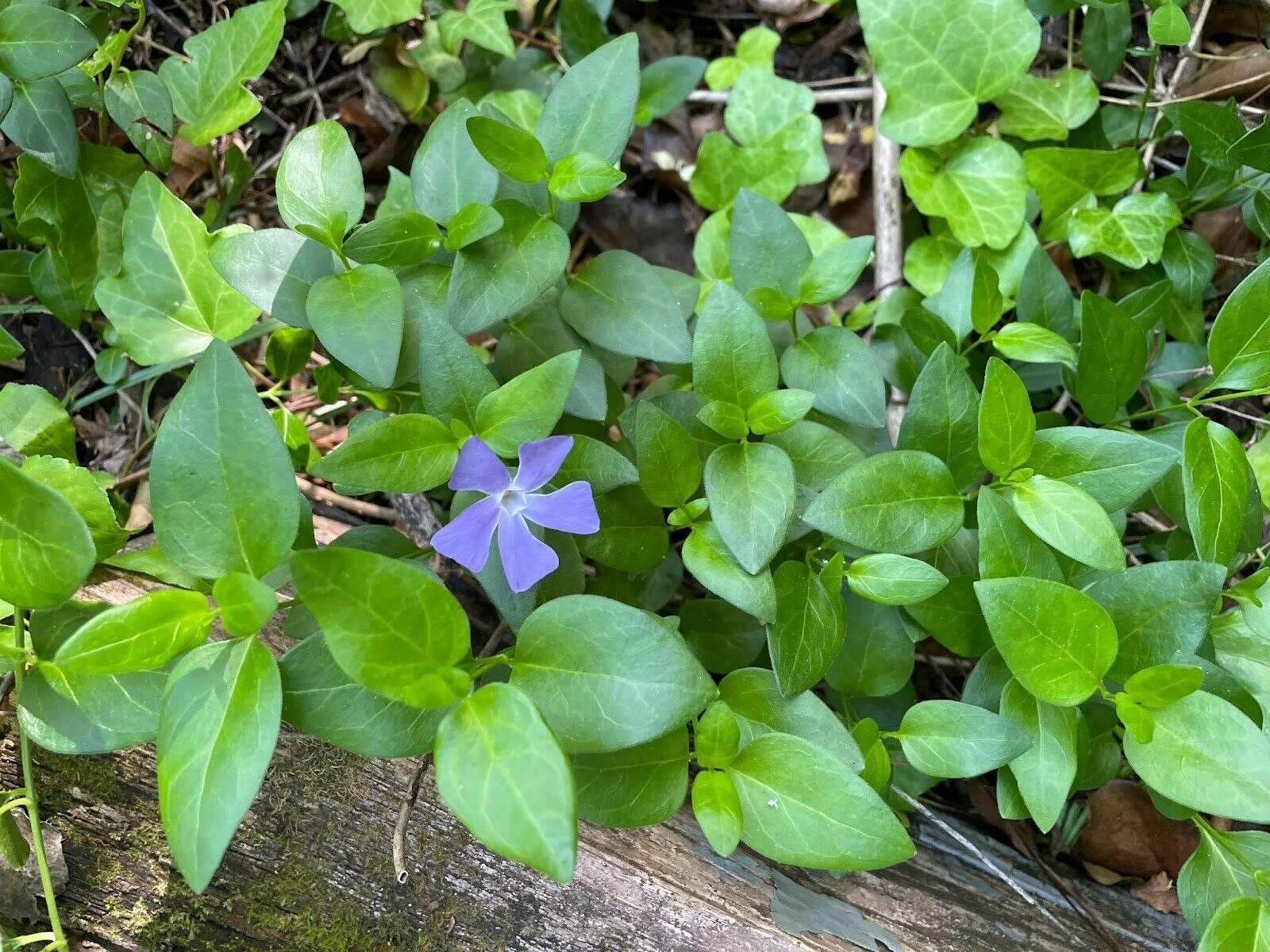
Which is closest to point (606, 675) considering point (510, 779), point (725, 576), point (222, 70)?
point (510, 779)

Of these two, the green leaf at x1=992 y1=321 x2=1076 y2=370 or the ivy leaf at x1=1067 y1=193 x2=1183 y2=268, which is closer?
the green leaf at x1=992 y1=321 x2=1076 y2=370

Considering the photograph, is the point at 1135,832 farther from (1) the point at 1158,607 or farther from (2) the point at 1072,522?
(2) the point at 1072,522

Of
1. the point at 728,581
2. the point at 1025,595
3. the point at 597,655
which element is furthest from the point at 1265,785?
the point at 597,655

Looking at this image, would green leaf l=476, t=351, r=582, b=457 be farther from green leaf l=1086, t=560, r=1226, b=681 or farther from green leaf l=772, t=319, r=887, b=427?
green leaf l=1086, t=560, r=1226, b=681

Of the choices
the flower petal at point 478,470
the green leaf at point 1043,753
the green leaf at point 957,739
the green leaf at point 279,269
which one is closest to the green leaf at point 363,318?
the green leaf at point 279,269

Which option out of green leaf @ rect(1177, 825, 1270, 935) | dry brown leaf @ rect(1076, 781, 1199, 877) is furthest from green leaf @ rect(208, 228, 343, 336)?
dry brown leaf @ rect(1076, 781, 1199, 877)

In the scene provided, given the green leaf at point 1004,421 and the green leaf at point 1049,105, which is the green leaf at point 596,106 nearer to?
the green leaf at point 1004,421

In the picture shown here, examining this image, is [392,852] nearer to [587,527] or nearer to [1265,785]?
[587,527]
